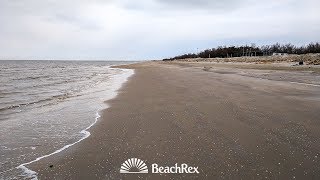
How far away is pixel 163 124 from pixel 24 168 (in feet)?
9.10

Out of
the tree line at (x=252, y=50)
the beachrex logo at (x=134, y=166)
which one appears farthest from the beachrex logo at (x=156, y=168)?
the tree line at (x=252, y=50)

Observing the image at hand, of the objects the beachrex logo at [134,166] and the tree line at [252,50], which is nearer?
the beachrex logo at [134,166]

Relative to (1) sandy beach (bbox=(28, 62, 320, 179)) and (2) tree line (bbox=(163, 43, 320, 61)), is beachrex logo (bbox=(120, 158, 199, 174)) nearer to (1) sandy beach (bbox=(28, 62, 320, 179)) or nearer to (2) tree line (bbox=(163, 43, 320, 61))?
(1) sandy beach (bbox=(28, 62, 320, 179))

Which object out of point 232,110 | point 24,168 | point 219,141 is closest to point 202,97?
point 232,110

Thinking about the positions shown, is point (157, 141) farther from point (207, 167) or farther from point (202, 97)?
point (202, 97)

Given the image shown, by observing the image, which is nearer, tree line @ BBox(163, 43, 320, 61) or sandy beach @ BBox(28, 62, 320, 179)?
sandy beach @ BBox(28, 62, 320, 179)

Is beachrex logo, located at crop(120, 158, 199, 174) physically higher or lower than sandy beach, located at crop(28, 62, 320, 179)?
higher

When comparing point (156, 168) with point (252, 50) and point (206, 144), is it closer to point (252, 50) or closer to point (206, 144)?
point (206, 144)

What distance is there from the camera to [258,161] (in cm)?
381

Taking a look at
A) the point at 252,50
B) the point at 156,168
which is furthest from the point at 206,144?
the point at 252,50

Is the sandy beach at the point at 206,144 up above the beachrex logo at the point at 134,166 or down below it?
below

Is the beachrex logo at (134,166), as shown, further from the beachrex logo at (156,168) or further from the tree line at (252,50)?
the tree line at (252,50)

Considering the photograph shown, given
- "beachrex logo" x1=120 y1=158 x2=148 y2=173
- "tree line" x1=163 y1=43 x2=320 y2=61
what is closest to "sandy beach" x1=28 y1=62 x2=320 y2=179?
"beachrex logo" x1=120 y1=158 x2=148 y2=173

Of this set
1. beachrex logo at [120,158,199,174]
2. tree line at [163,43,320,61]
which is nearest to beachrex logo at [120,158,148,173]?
beachrex logo at [120,158,199,174]
